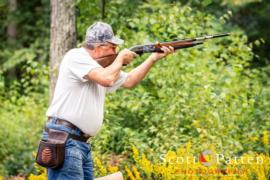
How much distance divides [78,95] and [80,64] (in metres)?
0.25

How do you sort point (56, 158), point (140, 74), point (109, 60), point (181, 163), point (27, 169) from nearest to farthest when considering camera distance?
1. point (56, 158)
2. point (109, 60)
3. point (140, 74)
4. point (181, 163)
5. point (27, 169)

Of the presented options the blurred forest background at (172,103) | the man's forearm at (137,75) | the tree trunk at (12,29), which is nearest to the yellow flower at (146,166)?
the man's forearm at (137,75)

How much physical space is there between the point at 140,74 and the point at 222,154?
1875 millimetres

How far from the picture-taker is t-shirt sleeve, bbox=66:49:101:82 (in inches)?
204

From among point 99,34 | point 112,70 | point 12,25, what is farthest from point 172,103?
point 12,25

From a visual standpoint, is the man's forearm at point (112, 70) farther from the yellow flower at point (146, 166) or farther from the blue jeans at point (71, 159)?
the yellow flower at point (146, 166)

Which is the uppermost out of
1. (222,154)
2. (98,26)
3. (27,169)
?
(98,26)

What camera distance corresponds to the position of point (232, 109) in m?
8.34

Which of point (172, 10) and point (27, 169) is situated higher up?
point (172, 10)

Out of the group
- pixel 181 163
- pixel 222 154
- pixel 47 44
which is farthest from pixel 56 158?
pixel 47 44

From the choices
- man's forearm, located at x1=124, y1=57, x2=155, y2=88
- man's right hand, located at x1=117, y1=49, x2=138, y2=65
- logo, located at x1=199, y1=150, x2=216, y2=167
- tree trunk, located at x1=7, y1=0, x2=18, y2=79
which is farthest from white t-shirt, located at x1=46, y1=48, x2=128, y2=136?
tree trunk, located at x1=7, y1=0, x2=18, y2=79

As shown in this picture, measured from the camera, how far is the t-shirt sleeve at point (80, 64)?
5191 millimetres

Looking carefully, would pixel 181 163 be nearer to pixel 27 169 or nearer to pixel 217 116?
pixel 217 116

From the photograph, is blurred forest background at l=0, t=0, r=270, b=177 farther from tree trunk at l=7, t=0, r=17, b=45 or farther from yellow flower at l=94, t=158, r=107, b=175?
tree trunk at l=7, t=0, r=17, b=45
